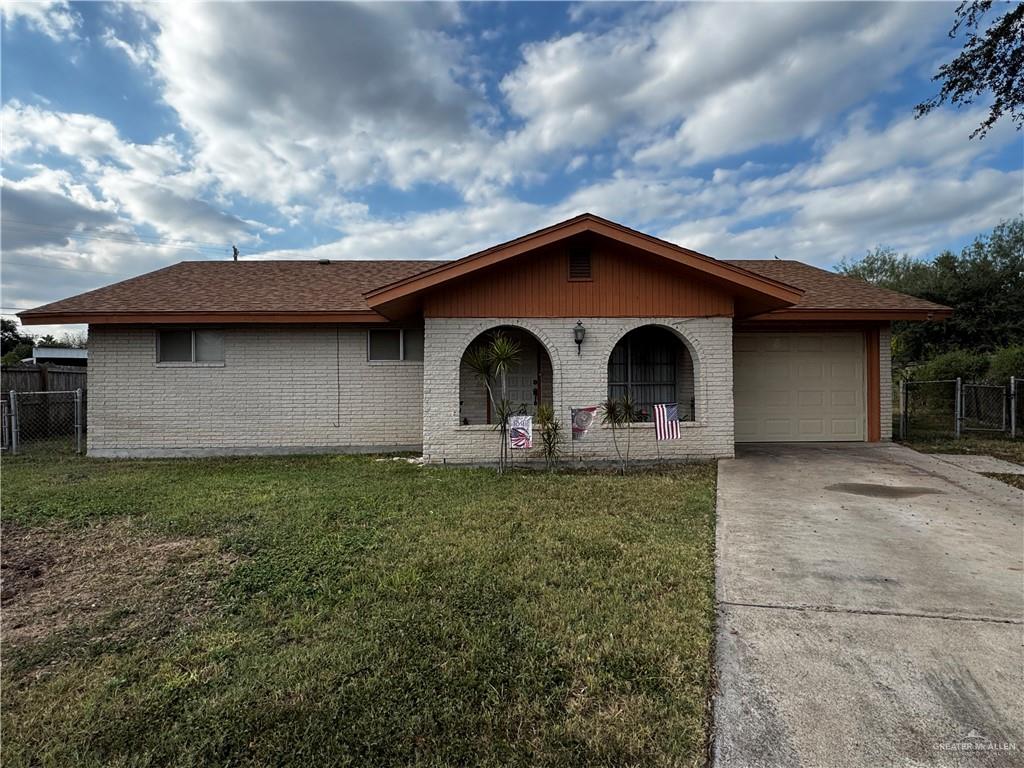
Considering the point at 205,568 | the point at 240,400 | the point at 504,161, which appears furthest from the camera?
the point at 504,161

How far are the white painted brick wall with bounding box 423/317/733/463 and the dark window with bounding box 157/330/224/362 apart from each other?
187 inches

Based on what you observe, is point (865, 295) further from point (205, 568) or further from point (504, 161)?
point (205, 568)

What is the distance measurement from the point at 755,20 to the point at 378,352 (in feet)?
27.5

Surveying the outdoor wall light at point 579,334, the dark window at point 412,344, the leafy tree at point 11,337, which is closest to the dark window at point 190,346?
the dark window at point 412,344

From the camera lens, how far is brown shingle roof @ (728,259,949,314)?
954cm

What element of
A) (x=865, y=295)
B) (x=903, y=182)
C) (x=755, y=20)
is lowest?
(x=865, y=295)

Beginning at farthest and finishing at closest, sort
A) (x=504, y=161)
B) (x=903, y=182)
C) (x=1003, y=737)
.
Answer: (x=903, y=182), (x=504, y=161), (x=1003, y=737)

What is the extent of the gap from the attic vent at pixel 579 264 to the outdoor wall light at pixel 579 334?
801 mm

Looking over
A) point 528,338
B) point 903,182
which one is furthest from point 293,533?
point 903,182

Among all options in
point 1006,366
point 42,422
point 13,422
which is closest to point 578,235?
point 13,422

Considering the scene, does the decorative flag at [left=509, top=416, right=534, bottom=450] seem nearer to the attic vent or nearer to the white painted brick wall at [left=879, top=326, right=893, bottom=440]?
the attic vent

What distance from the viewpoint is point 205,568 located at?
12.6 ft

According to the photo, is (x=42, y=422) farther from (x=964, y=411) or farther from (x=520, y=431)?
(x=964, y=411)

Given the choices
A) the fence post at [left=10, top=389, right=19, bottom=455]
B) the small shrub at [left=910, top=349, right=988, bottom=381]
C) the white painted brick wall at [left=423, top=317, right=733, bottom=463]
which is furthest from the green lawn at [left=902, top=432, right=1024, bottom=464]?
the fence post at [left=10, top=389, right=19, bottom=455]
